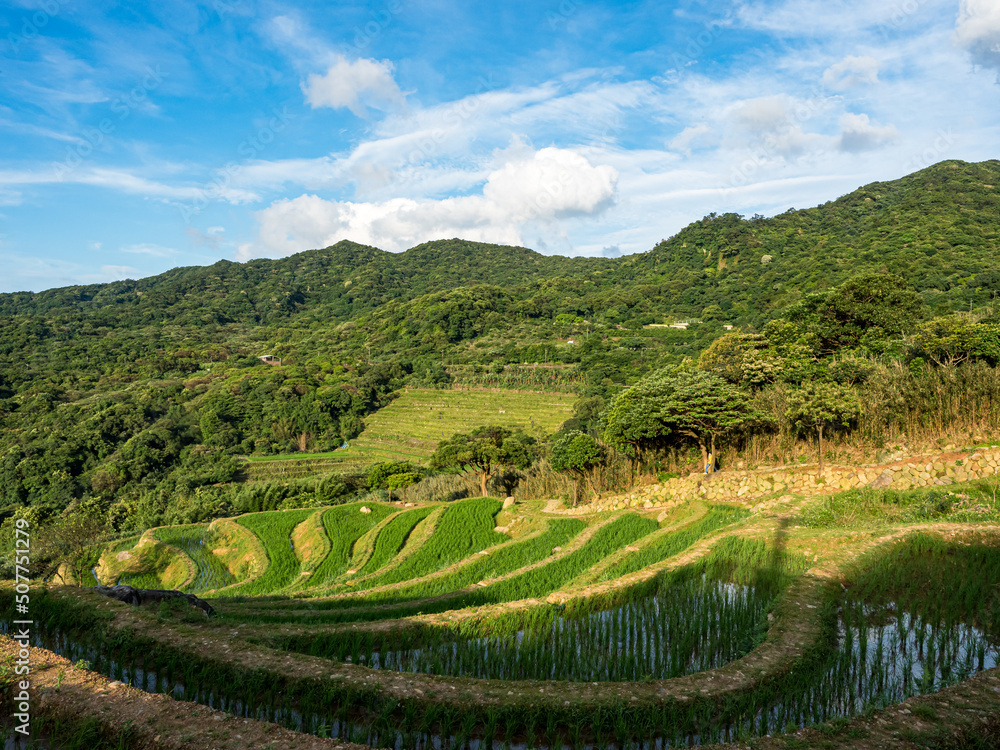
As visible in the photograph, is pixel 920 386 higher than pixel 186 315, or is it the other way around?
pixel 186 315

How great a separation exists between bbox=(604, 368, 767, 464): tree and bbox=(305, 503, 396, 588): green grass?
34.1 ft

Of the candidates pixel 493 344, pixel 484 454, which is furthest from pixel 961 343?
pixel 493 344

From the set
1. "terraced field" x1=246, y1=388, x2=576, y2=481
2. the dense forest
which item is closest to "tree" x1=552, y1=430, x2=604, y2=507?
the dense forest

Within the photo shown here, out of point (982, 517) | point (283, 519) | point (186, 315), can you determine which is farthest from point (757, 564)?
point (186, 315)

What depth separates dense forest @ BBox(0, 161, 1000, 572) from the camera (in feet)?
84.1

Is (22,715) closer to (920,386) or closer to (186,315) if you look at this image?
(920,386)

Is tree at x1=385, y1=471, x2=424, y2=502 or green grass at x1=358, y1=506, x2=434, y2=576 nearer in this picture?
green grass at x1=358, y1=506, x2=434, y2=576

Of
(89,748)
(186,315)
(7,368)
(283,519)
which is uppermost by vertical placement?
(186,315)

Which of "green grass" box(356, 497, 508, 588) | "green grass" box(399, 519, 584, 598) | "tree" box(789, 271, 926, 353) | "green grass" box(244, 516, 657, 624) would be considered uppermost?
"tree" box(789, 271, 926, 353)

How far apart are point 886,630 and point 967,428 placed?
1072cm

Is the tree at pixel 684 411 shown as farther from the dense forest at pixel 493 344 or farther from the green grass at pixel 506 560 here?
the green grass at pixel 506 560

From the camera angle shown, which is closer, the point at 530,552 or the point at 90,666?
the point at 90,666

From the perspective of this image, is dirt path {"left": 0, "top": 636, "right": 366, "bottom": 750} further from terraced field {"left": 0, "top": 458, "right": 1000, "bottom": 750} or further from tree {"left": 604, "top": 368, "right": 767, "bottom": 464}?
tree {"left": 604, "top": 368, "right": 767, "bottom": 464}

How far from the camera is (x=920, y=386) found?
1461cm
